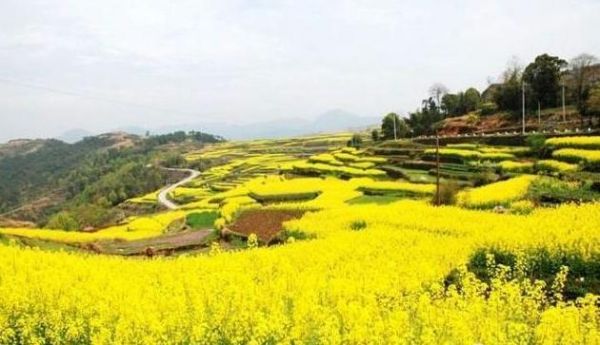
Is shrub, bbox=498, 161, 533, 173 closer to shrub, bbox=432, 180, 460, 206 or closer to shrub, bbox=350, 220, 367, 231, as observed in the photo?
shrub, bbox=432, 180, 460, 206

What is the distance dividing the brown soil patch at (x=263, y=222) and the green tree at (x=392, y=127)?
4519cm

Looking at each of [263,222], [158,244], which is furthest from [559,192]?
[158,244]

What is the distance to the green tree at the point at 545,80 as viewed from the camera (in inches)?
2426

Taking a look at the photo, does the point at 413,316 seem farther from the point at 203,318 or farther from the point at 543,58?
the point at 543,58

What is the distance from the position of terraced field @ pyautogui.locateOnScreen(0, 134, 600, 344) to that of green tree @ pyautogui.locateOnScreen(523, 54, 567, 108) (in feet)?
97.5

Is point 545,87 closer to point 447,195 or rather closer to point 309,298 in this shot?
point 447,195

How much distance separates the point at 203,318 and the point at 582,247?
10140mm

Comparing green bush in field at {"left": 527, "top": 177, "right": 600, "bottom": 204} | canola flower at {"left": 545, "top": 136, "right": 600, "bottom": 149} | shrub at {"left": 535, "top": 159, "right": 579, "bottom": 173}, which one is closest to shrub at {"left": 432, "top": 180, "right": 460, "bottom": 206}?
green bush in field at {"left": 527, "top": 177, "right": 600, "bottom": 204}

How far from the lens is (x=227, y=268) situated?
45.5ft

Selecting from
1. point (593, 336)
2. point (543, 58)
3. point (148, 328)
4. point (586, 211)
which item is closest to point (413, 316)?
point (593, 336)

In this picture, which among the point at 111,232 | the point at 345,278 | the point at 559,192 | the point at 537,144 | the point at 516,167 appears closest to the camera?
the point at 345,278

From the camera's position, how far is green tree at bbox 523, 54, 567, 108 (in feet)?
202

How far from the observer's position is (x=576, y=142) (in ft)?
127

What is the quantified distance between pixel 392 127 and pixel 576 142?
4039 cm
